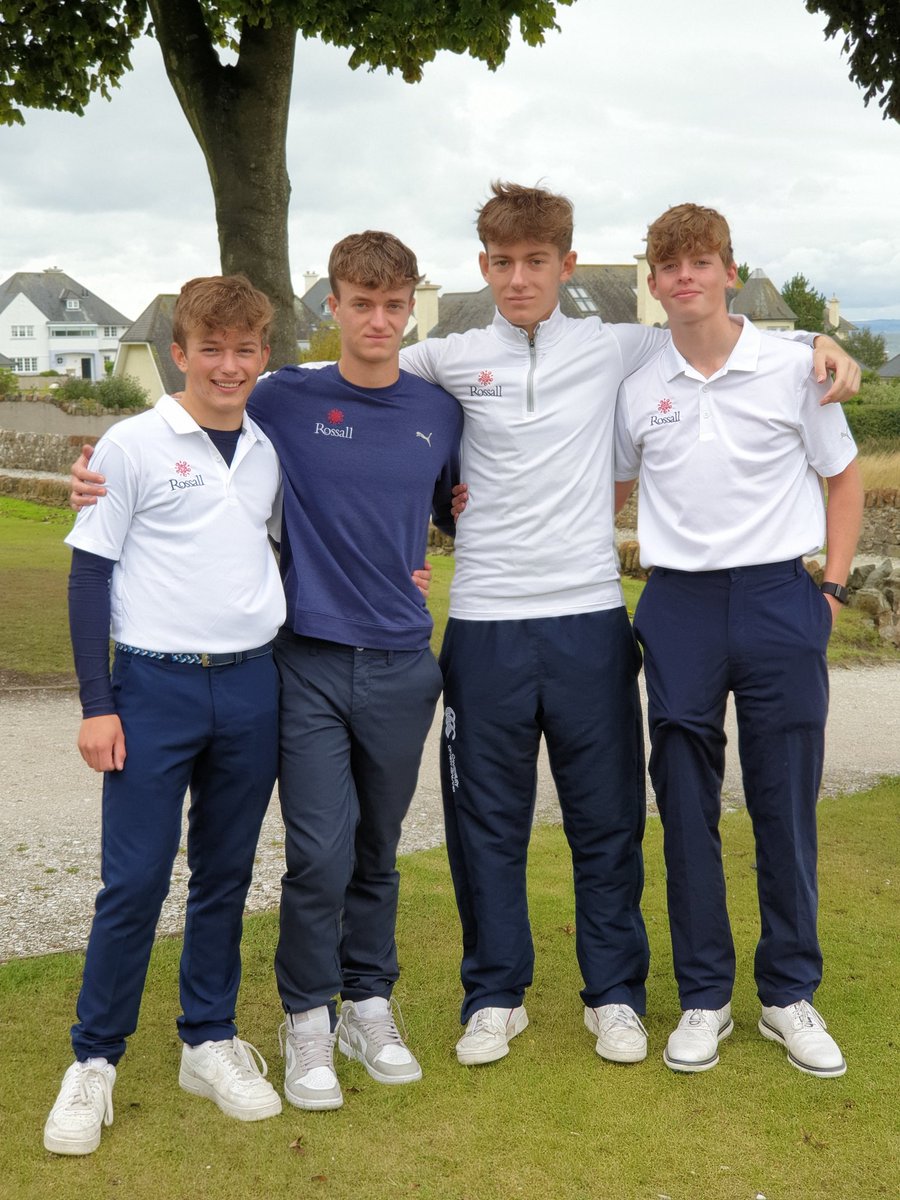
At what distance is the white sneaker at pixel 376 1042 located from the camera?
401 cm

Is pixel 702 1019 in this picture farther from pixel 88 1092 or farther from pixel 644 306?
pixel 644 306

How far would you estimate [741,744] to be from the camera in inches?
167

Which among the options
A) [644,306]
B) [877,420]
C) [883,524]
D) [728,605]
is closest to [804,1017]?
[728,605]

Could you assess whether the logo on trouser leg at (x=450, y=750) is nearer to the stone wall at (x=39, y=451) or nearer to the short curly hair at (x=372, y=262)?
the short curly hair at (x=372, y=262)

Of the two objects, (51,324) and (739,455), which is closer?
(739,455)

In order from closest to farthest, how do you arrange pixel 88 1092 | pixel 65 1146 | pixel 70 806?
1. pixel 65 1146
2. pixel 88 1092
3. pixel 70 806

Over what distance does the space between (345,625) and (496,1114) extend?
1538 millimetres

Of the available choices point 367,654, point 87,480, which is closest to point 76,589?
point 87,480

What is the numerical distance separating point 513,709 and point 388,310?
135 cm

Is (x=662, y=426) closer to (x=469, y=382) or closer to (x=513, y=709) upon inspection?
(x=469, y=382)

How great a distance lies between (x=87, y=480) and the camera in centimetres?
361

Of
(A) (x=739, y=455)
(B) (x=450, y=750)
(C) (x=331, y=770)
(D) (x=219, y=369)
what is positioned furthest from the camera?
(B) (x=450, y=750)

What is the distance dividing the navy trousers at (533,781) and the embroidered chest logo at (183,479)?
1033 mm

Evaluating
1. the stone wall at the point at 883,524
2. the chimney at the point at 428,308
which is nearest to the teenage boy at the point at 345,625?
the stone wall at the point at 883,524
